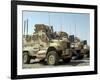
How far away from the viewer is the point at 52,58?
1.97 metres

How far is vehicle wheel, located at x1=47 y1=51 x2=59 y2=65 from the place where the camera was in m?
1.96

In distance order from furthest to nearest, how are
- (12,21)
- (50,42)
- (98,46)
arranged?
(98,46)
(50,42)
(12,21)

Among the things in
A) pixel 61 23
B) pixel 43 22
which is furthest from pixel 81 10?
pixel 43 22

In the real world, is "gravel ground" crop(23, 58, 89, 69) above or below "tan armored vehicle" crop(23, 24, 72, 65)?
below

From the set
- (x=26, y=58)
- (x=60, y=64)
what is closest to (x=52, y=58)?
(x=60, y=64)

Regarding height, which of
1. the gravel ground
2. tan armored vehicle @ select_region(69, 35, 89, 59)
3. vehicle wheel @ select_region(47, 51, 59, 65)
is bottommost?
the gravel ground

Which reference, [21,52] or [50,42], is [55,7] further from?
[21,52]

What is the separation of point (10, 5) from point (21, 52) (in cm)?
42

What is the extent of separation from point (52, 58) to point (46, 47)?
119mm

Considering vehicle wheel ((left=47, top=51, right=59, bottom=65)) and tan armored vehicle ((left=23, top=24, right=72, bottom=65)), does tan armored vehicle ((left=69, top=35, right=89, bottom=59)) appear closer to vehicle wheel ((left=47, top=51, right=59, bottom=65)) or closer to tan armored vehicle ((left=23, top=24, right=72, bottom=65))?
tan armored vehicle ((left=23, top=24, right=72, bottom=65))

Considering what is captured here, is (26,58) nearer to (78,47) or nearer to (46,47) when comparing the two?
(46,47)

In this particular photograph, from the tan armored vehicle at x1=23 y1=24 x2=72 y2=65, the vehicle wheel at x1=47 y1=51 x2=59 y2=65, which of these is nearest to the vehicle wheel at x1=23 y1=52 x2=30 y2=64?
the tan armored vehicle at x1=23 y1=24 x2=72 y2=65

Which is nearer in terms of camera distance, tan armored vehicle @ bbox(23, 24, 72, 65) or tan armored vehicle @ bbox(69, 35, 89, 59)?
tan armored vehicle @ bbox(23, 24, 72, 65)

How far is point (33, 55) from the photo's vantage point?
1.91m
